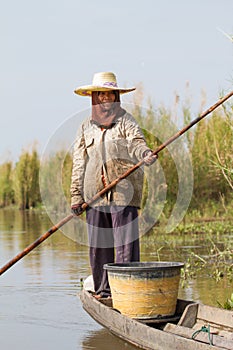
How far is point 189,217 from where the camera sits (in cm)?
1286

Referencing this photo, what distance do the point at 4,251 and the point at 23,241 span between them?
144 centimetres

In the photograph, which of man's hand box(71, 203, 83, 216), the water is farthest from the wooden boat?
man's hand box(71, 203, 83, 216)

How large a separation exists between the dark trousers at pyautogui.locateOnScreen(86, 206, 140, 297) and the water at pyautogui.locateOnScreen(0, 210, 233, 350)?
0.35 meters

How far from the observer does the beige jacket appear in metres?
5.82

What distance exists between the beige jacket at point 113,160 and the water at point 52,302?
0.89m

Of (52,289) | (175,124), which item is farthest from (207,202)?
(52,289)

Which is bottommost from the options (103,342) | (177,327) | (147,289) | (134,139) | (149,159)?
(103,342)

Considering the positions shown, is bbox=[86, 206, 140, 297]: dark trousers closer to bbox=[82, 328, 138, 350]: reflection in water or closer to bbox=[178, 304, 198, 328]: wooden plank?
bbox=[82, 328, 138, 350]: reflection in water

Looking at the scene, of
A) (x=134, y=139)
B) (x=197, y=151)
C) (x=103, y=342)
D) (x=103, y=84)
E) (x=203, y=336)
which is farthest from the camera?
(x=197, y=151)

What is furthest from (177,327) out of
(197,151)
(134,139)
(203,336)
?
(197,151)

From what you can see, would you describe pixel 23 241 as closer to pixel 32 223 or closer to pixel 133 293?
pixel 32 223

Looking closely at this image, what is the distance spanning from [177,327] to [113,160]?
137 centimetres

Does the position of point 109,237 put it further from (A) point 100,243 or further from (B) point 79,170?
(B) point 79,170

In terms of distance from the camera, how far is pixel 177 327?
5020mm
